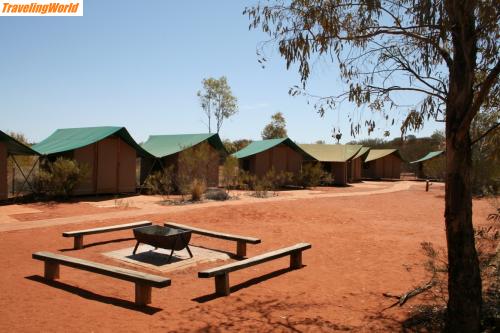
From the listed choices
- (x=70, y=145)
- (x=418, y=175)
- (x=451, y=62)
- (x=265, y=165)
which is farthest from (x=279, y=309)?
(x=418, y=175)

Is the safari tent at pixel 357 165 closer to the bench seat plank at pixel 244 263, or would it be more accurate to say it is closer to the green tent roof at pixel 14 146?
the green tent roof at pixel 14 146

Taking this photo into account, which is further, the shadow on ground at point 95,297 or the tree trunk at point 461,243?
the shadow on ground at point 95,297

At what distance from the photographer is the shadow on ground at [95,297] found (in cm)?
536

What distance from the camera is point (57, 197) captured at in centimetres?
1711

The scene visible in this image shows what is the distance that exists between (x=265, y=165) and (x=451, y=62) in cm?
2187

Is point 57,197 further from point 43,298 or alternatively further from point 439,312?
point 439,312

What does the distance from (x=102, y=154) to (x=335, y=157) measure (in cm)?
1819

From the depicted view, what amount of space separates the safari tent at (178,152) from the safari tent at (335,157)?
9820 mm

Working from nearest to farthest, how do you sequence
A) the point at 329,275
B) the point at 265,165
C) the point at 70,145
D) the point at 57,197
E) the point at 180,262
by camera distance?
the point at 329,275, the point at 180,262, the point at 57,197, the point at 70,145, the point at 265,165

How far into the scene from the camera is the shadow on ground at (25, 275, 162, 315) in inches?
211

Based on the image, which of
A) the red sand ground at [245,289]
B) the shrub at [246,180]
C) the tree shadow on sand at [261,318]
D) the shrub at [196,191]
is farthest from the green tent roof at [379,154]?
the tree shadow on sand at [261,318]

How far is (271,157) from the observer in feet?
87.2

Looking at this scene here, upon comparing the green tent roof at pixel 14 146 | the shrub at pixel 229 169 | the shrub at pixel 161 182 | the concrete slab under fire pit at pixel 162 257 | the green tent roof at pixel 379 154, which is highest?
the green tent roof at pixel 379 154

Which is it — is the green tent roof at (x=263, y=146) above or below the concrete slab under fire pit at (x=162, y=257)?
above
